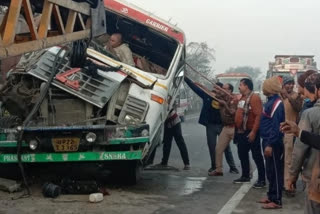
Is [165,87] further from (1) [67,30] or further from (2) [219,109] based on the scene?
(1) [67,30]

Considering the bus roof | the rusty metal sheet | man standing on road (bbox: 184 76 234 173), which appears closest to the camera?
the rusty metal sheet

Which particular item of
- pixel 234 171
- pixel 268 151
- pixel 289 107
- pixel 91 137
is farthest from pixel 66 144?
pixel 234 171

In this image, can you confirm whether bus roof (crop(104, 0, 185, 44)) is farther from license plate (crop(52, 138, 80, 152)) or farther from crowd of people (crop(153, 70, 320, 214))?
license plate (crop(52, 138, 80, 152))

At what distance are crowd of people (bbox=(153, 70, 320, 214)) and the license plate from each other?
2439 mm

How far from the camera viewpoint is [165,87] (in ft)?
24.8

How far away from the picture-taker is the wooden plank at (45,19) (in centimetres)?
439

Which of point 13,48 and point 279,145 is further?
point 279,145

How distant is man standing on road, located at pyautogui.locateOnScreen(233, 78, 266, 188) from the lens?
295 inches

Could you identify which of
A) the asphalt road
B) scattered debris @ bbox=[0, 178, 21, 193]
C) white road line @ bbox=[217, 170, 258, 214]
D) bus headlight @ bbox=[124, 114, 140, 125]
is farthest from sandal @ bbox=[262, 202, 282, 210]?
scattered debris @ bbox=[0, 178, 21, 193]

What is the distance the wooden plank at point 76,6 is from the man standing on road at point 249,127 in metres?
3.30

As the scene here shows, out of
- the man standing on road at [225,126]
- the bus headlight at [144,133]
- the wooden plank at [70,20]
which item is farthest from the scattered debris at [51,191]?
the man standing on road at [225,126]

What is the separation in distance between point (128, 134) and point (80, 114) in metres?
0.83

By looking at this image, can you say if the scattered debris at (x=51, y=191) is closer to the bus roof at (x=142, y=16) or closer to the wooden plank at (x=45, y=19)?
the wooden plank at (x=45, y=19)

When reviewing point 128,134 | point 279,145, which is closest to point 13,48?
point 128,134
